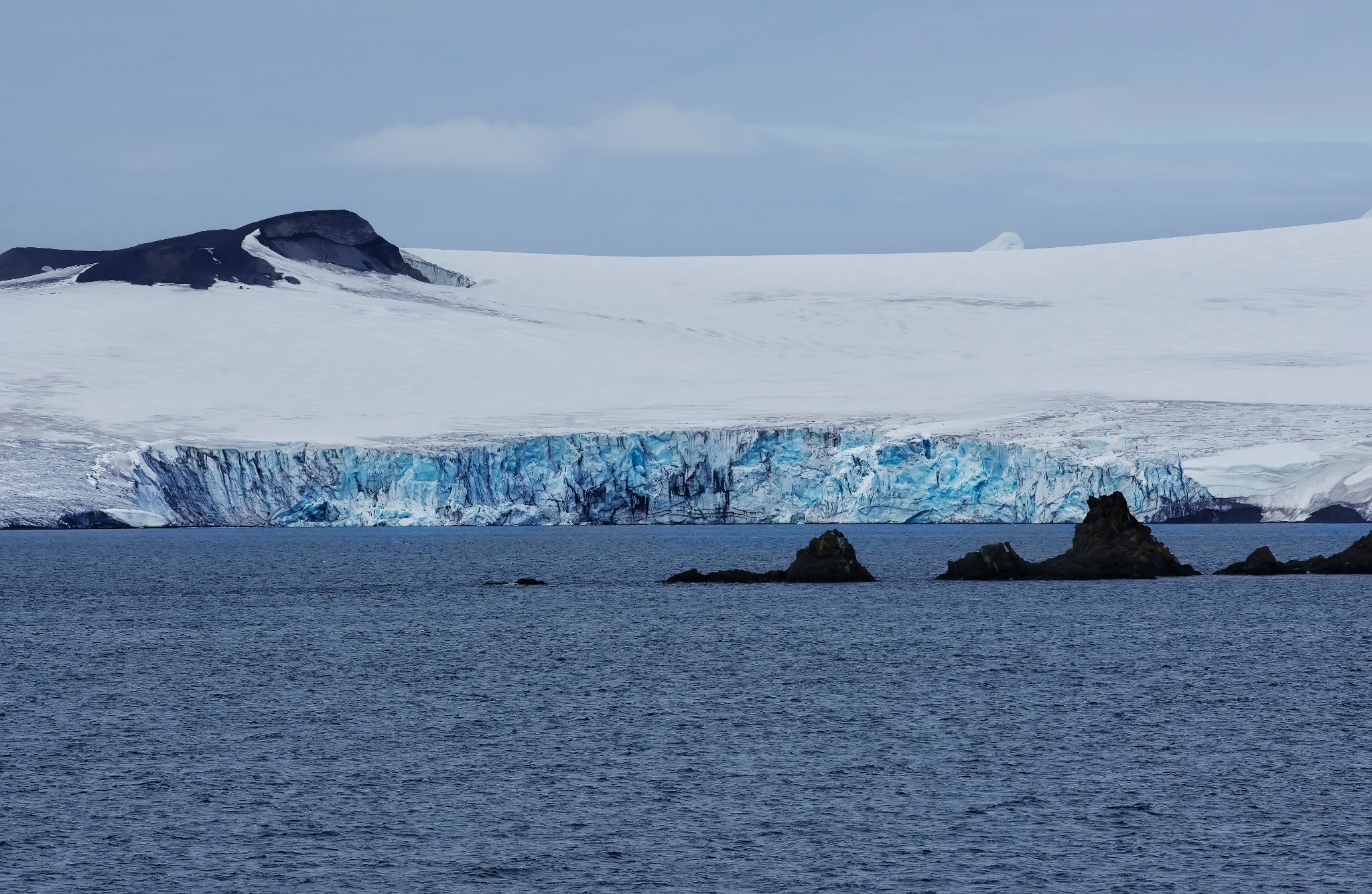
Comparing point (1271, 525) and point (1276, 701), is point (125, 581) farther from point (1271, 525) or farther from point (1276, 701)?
point (1271, 525)

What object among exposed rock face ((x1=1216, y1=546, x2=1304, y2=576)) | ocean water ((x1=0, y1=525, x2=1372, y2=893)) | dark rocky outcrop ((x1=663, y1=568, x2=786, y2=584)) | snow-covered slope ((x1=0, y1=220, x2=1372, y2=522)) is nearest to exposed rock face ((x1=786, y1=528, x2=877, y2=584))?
dark rocky outcrop ((x1=663, y1=568, x2=786, y2=584))

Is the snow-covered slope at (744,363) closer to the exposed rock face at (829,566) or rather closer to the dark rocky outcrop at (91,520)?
the dark rocky outcrop at (91,520)

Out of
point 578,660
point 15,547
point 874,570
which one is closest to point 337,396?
point 15,547

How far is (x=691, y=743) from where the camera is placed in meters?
16.9

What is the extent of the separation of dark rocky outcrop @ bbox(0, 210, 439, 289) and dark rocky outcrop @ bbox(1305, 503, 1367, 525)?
48793 millimetres

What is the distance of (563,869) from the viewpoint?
1162cm

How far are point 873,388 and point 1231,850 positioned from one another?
52.8 metres

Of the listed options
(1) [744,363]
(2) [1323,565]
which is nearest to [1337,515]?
(2) [1323,565]

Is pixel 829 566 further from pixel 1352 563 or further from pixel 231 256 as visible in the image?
pixel 231 256

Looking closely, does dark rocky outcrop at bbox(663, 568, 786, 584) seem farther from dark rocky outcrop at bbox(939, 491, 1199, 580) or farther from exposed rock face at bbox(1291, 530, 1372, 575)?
exposed rock face at bbox(1291, 530, 1372, 575)

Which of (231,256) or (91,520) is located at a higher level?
(231,256)

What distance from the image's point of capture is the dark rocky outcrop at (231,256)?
3098 inches

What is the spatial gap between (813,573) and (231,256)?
166 feet

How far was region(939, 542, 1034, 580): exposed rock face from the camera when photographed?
39656 millimetres
